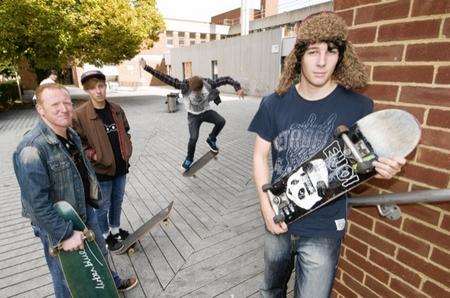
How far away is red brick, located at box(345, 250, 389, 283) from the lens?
188 cm

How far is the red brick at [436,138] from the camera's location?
1436mm

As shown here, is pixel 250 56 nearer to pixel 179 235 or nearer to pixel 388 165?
pixel 179 235

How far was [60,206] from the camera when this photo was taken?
2.08 meters

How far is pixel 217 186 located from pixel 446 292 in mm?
4124

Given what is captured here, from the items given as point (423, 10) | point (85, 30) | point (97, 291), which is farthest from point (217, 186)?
point (85, 30)

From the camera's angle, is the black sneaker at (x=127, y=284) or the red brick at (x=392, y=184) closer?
the red brick at (x=392, y=184)

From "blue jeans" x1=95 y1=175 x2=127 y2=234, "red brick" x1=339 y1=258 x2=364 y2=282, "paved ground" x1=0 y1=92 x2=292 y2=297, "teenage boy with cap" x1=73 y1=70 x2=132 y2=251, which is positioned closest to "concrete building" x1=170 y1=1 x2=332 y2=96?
"paved ground" x1=0 y1=92 x2=292 y2=297

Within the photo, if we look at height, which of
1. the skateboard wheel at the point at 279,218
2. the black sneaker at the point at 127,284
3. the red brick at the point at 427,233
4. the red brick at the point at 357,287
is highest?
the red brick at the point at 427,233

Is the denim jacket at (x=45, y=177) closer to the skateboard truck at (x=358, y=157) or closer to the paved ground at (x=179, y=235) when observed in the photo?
the paved ground at (x=179, y=235)

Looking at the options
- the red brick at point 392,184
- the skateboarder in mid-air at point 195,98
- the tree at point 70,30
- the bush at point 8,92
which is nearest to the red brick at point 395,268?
the red brick at point 392,184

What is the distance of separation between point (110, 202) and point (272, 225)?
2.26 meters

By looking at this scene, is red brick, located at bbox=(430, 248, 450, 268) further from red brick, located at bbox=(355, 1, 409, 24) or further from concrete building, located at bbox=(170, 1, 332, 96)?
concrete building, located at bbox=(170, 1, 332, 96)

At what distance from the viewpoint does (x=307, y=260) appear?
5.91 feet

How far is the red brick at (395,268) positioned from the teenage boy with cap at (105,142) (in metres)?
2.44
